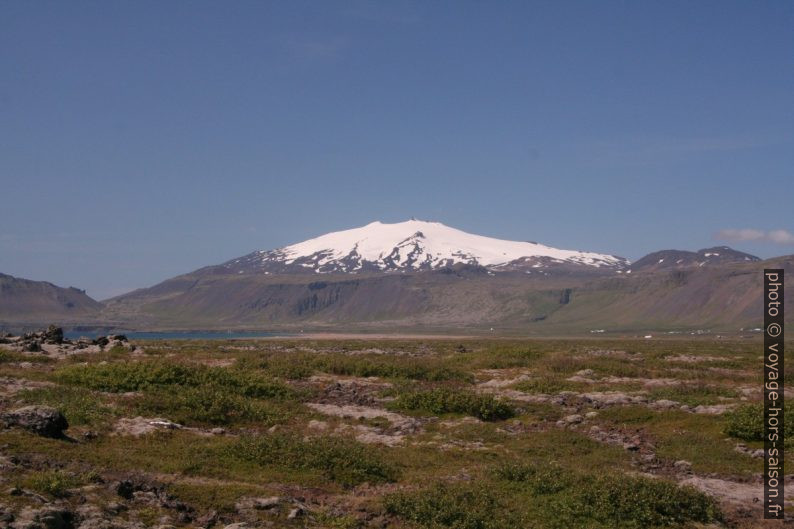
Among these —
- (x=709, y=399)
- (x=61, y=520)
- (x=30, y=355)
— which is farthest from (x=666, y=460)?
(x=30, y=355)

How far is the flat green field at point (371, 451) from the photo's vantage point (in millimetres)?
15938

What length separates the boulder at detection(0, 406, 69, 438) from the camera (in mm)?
19547

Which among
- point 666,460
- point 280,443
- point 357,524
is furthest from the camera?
point 666,460

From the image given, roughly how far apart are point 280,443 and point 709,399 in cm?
2044

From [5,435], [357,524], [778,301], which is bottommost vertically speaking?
[357,524]

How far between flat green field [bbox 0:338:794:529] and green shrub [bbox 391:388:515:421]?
0.06 meters

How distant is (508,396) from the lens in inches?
1358

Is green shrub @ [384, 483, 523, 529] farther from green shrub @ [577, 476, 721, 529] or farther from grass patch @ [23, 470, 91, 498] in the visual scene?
grass patch @ [23, 470, 91, 498]

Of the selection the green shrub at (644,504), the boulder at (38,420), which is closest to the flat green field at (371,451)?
the green shrub at (644,504)

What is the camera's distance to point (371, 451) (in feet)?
71.8

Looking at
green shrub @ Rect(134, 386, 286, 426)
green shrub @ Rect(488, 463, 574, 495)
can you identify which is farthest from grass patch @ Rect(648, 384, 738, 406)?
green shrub @ Rect(134, 386, 286, 426)

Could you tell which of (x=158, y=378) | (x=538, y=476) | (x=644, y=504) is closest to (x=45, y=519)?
(x=538, y=476)

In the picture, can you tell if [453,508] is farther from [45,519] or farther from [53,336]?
[53,336]

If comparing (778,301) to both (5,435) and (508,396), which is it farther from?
(5,435)
